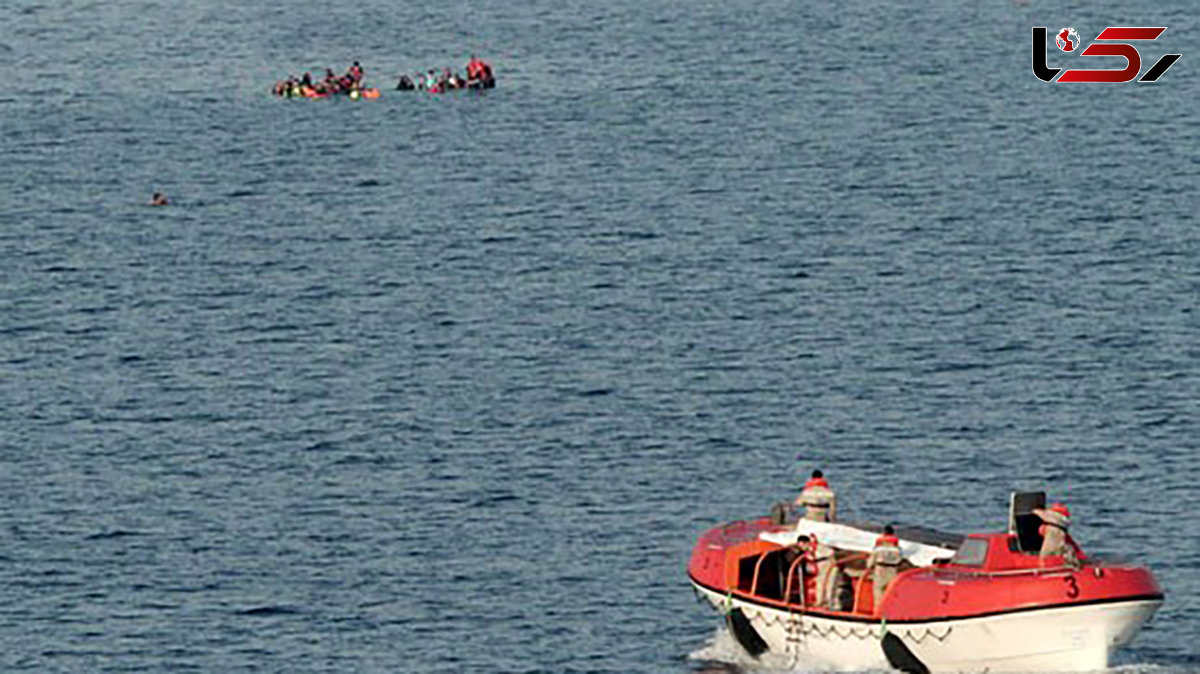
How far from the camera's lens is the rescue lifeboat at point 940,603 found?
2859 inches

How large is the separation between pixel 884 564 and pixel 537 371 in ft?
146

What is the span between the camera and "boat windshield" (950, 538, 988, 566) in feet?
243

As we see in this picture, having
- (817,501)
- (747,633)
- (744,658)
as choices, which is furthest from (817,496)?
(744,658)

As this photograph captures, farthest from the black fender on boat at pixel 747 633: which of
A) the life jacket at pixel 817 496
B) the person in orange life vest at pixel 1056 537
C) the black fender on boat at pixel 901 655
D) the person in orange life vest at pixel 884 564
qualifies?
the person in orange life vest at pixel 1056 537

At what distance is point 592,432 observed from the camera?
354ft

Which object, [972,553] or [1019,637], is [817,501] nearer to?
[972,553]

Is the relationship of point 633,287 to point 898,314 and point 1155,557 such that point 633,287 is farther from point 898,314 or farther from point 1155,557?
point 1155,557

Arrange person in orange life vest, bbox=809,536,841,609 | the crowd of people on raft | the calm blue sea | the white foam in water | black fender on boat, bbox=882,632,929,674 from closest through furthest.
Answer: the crowd of people on raft < black fender on boat, bbox=882,632,929,674 < person in orange life vest, bbox=809,536,841,609 < the white foam in water < the calm blue sea

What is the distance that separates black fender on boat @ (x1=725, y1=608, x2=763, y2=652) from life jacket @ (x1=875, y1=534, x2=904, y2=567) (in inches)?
167

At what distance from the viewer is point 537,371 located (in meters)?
119

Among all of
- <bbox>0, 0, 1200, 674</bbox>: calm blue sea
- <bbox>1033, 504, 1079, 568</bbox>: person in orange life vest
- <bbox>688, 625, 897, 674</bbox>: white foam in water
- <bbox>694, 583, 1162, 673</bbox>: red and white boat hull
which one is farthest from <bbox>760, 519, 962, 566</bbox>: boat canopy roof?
<bbox>1033, 504, 1079, 568</bbox>: person in orange life vest

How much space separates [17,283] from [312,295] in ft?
44.8

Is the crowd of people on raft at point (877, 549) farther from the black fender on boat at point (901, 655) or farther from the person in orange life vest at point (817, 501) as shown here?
the black fender on boat at point (901, 655)

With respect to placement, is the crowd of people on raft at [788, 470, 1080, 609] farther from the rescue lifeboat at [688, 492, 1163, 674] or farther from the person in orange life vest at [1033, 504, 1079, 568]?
the rescue lifeboat at [688, 492, 1163, 674]
